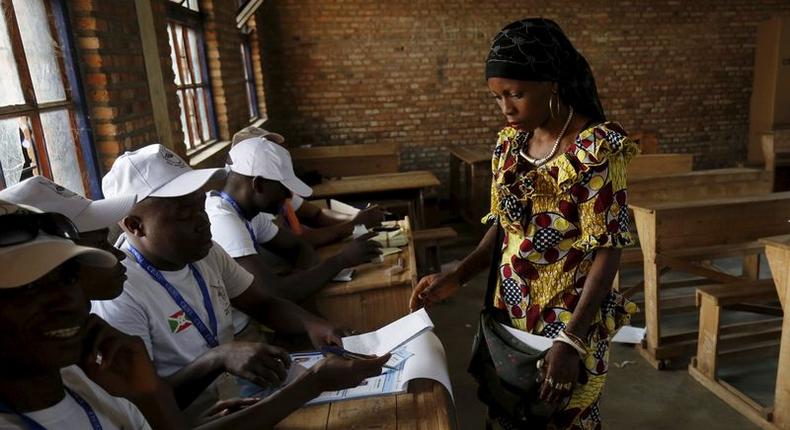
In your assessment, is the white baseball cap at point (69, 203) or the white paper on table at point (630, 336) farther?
the white paper on table at point (630, 336)

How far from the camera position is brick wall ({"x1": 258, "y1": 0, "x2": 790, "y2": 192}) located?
6656 millimetres

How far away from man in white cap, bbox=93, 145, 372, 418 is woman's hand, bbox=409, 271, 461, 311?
0.49m

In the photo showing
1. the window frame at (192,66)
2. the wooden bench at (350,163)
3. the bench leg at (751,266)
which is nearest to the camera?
the bench leg at (751,266)

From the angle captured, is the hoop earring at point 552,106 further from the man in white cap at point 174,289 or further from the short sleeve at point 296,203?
the short sleeve at point 296,203

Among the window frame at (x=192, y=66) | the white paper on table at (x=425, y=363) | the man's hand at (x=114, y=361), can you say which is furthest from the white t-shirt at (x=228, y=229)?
the window frame at (x=192, y=66)

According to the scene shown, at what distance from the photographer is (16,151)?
A: 5.42 feet

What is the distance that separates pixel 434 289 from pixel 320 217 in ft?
5.48

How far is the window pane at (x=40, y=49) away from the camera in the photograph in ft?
5.77

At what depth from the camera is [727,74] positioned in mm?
7262

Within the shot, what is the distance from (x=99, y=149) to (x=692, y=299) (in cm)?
368

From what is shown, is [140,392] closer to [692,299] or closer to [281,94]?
[692,299]

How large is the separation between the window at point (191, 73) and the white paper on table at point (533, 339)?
2881 mm

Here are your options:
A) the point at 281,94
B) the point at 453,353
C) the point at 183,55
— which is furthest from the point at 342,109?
the point at 453,353

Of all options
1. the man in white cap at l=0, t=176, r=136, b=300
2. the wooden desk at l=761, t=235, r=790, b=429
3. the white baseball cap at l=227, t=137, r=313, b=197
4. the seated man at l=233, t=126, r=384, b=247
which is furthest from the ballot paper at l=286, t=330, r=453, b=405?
the wooden desk at l=761, t=235, r=790, b=429
